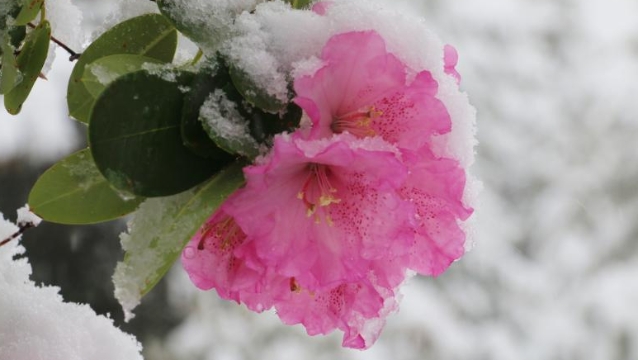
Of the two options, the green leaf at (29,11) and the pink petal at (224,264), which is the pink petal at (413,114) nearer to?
the pink petal at (224,264)

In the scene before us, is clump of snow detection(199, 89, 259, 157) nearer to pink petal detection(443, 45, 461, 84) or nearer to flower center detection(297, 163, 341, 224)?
flower center detection(297, 163, 341, 224)

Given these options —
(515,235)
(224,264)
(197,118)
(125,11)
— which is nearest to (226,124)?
(197,118)

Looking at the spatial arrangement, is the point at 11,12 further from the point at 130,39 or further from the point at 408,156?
the point at 408,156

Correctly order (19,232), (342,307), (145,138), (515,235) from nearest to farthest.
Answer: (145,138) < (342,307) < (19,232) < (515,235)

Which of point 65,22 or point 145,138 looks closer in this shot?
point 145,138

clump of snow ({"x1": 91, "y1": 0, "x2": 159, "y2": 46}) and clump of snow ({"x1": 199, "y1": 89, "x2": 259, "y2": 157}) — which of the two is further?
clump of snow ({"x1": 91, "y1": 0, "x2": 159, "y2": 46})

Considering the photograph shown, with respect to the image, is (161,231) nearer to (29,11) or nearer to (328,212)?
(328,212)

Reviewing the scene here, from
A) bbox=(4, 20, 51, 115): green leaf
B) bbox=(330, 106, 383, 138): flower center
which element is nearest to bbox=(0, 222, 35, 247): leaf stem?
bbox=(4, 20, 51, 115): green leaf
